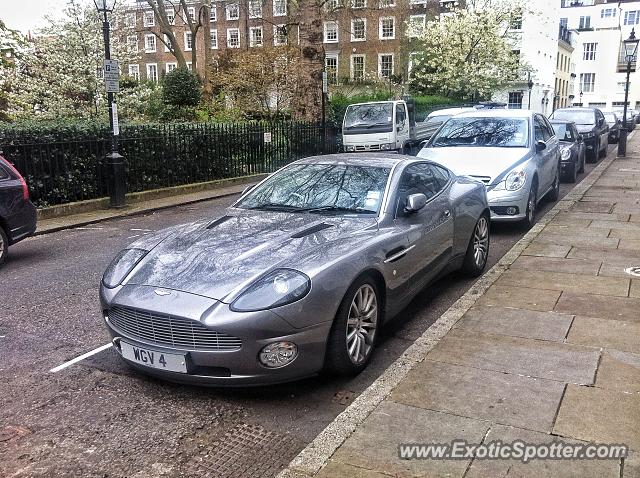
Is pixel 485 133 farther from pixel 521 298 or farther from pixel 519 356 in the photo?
pixel 519 356

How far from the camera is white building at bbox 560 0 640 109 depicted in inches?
3083

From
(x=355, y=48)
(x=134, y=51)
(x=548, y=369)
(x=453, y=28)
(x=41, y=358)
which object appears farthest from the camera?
(x=355, y=48)

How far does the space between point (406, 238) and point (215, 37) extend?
6677 centimetres

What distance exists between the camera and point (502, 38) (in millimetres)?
41594

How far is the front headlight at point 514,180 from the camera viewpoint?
8.83 m

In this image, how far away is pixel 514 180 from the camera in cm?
887

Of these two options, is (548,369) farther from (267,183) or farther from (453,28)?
(453,28)

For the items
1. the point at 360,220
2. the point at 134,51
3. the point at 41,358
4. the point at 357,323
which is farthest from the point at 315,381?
the point at 134,51

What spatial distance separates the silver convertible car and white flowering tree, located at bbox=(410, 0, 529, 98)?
37552 mm

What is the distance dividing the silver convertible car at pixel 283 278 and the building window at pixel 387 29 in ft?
166

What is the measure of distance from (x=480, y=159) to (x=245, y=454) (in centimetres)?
709

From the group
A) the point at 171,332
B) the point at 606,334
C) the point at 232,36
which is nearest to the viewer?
the point at 171,332

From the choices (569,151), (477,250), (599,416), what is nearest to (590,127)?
(569,151)

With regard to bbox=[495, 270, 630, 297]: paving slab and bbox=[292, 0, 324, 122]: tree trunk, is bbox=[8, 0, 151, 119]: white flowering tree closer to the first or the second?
bbox=[292, 0, 324, 122]: tree trunk
